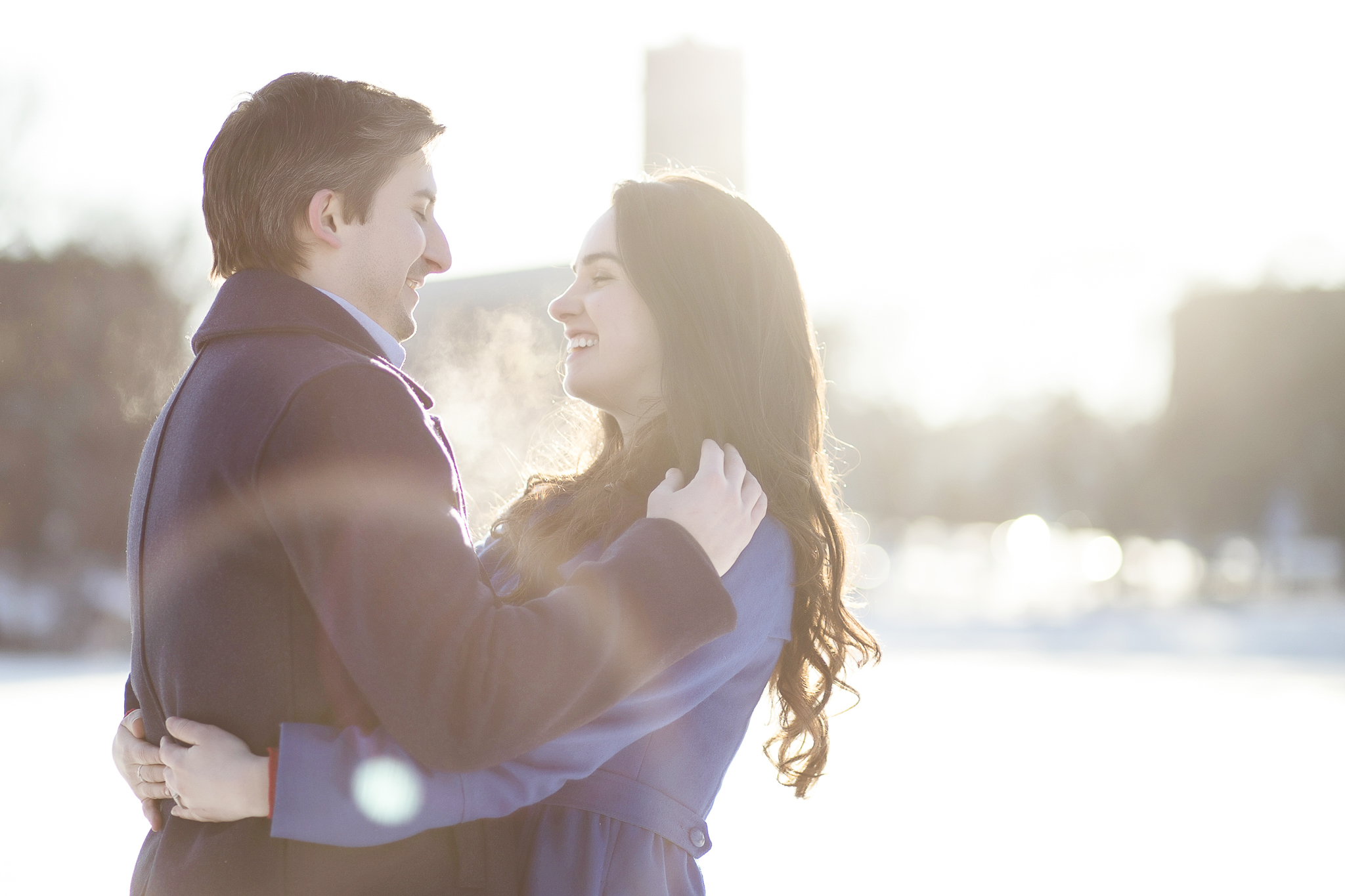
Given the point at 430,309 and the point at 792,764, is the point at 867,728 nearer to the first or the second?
the point at 430,309

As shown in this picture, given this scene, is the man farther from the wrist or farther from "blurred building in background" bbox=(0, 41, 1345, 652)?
"blurred building in background" bbox=(0, 41, 1345, 652)

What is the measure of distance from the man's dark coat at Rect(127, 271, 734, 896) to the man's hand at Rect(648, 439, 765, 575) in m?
0.05

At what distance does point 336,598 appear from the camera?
4.87ft

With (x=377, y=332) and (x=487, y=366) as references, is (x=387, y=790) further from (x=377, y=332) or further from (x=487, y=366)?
(x=487, y=366)

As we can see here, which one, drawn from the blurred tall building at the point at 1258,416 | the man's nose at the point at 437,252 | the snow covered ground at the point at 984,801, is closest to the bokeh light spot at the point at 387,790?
the man's nose at the point at 437,252

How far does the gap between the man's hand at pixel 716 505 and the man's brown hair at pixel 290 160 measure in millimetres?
621

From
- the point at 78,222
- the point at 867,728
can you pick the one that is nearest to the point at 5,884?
the point at 867,728

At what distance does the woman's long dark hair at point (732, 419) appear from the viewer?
2.16 meters

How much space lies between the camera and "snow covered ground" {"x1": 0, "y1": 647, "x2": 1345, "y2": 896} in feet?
17.7

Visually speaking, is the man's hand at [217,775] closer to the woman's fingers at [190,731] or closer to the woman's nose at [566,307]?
the woman's fingers at [190,731]

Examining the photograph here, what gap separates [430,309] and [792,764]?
8.82 feet

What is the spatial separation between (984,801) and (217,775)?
5.97 meters

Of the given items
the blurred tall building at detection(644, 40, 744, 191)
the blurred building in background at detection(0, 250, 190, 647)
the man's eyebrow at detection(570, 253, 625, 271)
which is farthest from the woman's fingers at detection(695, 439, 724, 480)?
the blurred building in background at detection(0, 250, 190, 647)

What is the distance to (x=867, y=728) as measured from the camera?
9.06 metres
